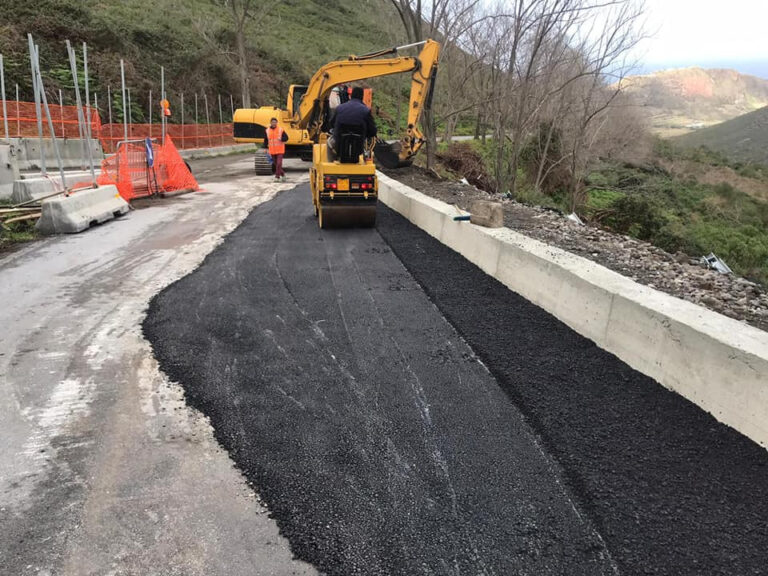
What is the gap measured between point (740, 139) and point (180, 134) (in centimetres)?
9398

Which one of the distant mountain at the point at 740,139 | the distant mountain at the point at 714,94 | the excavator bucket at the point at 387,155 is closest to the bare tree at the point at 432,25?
the excavator bucket at the point at 387,155

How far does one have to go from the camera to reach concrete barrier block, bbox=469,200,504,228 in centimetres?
735

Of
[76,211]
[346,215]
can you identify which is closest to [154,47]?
[76,211]

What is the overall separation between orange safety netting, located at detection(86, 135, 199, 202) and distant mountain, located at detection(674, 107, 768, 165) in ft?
239

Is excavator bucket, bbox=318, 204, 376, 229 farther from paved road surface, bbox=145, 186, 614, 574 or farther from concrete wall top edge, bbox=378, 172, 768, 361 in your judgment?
concrete wall top edge, bbox=378, 172, 768, 361

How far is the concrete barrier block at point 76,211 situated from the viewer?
909cm

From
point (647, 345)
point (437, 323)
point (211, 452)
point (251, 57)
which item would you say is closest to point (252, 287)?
point (437, 323)

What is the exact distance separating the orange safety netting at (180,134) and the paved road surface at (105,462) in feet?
59.9

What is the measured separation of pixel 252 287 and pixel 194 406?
2.82m

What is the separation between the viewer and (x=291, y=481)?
2.94 meters

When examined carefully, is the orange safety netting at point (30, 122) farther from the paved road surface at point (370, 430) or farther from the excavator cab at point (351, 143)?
the paved road surface at point (370, 430)

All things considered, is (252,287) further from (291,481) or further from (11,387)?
(291,481)

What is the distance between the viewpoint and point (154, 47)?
102 ft

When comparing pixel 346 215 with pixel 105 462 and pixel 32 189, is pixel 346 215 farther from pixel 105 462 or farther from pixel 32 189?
pixel 32 189
